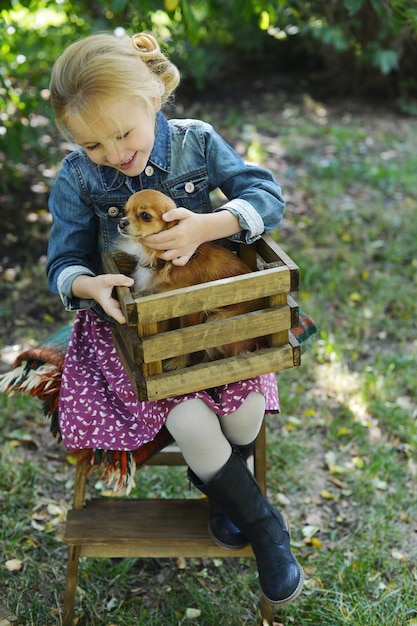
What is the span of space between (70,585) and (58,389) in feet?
1.95

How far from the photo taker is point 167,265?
6.19 feet

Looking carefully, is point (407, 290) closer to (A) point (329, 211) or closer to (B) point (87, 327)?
(A) point (329, 211)

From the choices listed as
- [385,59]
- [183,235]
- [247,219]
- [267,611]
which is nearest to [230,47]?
[385,59]

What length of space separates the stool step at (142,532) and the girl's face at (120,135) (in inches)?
41.3

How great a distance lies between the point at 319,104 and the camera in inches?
254

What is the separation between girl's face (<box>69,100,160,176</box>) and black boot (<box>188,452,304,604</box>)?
861 mm

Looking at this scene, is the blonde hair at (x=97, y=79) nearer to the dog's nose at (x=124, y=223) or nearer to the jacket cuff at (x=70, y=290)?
the dog's nose at (x=124, y=223)

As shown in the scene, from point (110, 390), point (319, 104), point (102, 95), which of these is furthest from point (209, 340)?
point (319, 104)

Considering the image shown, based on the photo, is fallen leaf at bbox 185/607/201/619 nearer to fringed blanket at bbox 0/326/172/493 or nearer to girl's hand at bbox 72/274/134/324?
fringed blanket at bbox 0/326/172/493

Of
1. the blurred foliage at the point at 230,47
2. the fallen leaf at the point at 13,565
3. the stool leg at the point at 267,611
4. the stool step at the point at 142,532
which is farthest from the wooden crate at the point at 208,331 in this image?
the blurred foliage at the point at 230,47

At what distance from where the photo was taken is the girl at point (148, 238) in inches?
73.9

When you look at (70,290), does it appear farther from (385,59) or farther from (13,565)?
(385,59)

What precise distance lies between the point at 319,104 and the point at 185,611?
508 centimetres

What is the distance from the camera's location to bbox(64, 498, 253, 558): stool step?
2.17m
